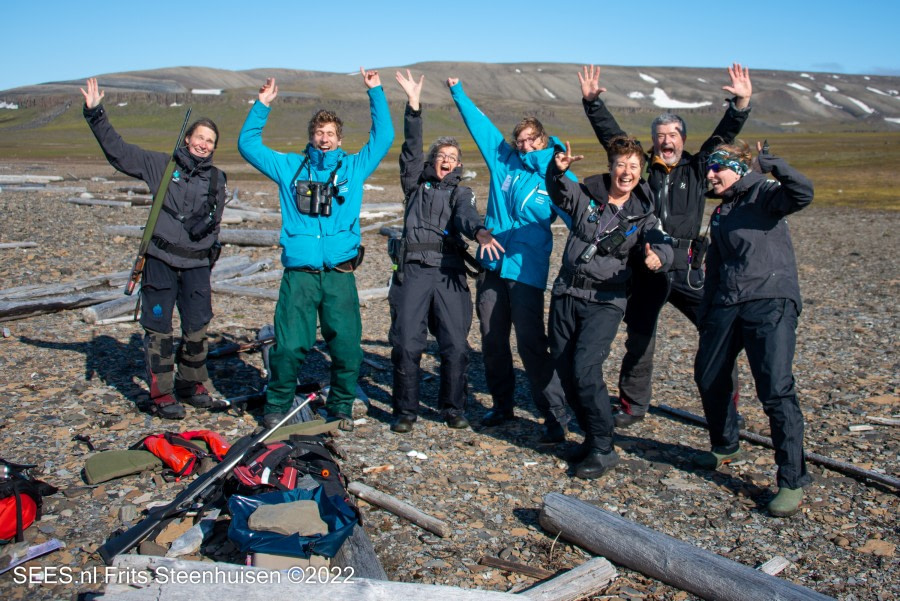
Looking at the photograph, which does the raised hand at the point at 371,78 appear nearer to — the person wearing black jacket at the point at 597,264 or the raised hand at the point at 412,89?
the raised hand at the point at 412,89

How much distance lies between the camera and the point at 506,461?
20.2 feet

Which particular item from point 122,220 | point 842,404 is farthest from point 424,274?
point 122,220

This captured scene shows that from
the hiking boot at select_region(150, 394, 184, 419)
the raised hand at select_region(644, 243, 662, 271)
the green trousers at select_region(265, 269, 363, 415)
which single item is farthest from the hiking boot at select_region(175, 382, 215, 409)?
the raised hand at select_region(644, 243, 662, 271)

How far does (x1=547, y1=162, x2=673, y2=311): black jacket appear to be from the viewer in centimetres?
566

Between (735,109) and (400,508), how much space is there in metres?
4.07

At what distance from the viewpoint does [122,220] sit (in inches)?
715

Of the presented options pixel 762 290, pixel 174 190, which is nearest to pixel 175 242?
pixel 174 190

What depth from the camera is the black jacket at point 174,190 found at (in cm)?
660

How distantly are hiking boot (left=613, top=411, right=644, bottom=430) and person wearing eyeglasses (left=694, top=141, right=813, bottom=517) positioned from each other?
1595mm

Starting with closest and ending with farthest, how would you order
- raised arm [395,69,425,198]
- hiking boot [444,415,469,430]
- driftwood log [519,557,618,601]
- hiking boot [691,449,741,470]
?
driftwood log [519,557,618,601] < hiking boot [691,449,741,470] < raised arm [395,69,425,198] < hiking boot [444,415,469,430]

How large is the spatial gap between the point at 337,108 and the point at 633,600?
133019mm

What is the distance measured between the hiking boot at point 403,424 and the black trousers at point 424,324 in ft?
0.13

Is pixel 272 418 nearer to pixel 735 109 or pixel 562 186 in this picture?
pixel 562 186

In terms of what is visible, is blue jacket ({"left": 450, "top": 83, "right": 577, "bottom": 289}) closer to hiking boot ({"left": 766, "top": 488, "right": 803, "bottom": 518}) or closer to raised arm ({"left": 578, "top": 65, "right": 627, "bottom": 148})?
raised arm ({"left": 578, "top": 65, "right": 627, "bottom": 148})
